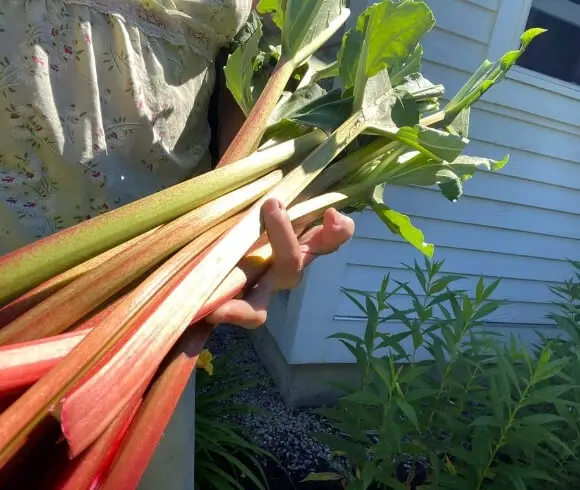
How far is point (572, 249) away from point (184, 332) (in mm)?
3335

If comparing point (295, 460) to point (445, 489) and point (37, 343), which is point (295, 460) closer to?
point (445, 489)

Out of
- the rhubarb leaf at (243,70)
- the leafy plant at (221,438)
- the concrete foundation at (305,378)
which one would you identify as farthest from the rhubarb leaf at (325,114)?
the concrete foundation at (305,378)

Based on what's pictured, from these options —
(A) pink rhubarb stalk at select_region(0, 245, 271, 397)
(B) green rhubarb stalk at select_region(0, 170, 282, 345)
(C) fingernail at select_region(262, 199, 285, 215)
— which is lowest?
(A) pink rhubarb stalk at select_region(0, 245, 271, 397)

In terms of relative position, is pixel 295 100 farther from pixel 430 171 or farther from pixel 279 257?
pixel 279 257

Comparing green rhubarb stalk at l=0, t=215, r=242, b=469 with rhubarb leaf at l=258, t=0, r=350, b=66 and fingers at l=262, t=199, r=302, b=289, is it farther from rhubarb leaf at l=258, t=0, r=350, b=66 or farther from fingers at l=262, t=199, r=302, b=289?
rhubarb leaf at l=258, t=0, r=350, b=66

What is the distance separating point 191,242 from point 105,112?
0.27 metres

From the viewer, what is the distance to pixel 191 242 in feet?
2.47

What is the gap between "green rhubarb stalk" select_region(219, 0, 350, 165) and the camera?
0.91 metres

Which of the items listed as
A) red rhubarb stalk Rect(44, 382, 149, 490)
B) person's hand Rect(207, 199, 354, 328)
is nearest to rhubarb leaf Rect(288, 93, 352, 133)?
person's hand Rect(207, 199, 354, 328)

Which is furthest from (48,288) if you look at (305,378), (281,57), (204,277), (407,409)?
(305,378)

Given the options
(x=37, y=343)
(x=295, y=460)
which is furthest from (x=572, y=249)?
(x=37, y=343)

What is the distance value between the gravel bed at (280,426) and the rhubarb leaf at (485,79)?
1.33 m

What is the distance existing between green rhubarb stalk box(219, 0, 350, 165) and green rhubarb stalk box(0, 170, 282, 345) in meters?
0.15

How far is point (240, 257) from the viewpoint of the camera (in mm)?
743
